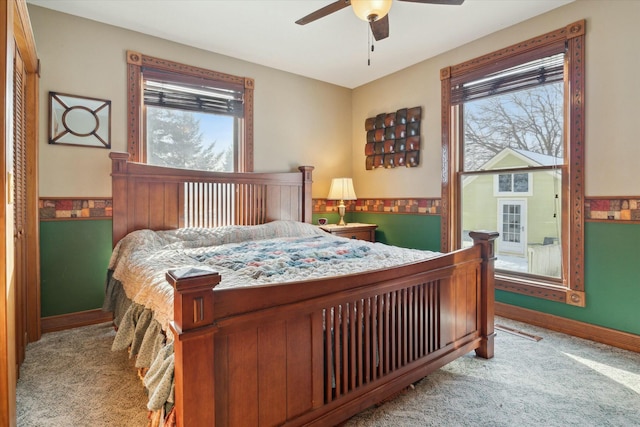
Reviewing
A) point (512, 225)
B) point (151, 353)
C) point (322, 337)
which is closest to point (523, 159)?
point (512, 225)

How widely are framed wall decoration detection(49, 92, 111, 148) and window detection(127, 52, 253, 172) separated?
0.67 ft

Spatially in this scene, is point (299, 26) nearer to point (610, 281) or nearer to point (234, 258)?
point (234, 258)

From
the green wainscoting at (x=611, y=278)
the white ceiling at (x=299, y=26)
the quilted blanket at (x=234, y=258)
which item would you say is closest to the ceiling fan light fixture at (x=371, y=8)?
the white ceiling at (x=299, y=26)

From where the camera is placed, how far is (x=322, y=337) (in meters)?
1.42

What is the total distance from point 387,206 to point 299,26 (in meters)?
2.29

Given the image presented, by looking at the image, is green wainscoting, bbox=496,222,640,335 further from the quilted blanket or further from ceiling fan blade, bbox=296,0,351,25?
ceiling fan blade, bbox=296,0,351,25

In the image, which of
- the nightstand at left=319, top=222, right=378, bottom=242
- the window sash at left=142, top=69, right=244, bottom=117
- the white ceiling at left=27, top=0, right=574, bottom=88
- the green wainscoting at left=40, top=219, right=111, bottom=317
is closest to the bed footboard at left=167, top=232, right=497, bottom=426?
the nightstand at left=319, top=222, right=378, bottom=242

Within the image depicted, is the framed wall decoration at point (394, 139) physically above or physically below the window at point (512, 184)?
above

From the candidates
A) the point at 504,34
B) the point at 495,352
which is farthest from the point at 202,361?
the point at 504,34

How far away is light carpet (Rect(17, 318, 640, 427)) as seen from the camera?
166cm

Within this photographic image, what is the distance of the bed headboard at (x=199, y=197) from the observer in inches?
115

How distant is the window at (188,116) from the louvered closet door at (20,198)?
0.83 metres

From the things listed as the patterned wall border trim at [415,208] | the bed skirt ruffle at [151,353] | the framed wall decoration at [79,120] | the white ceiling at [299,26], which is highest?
the white ceiling at [299,26]

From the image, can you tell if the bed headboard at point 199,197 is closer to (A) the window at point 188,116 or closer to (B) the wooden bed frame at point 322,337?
(A) the window at point 188,116
